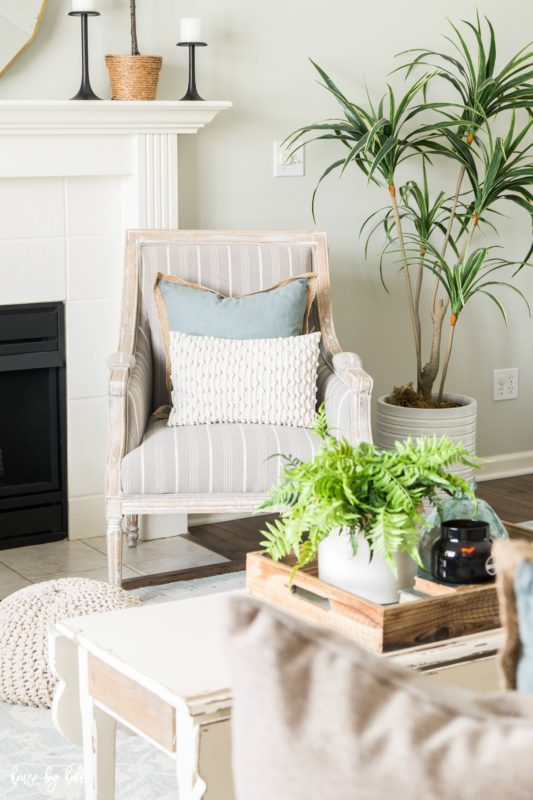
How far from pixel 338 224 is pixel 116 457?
4.56 ft

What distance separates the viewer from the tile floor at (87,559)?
3.20m

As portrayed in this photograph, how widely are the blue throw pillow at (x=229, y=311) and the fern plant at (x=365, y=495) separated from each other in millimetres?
1552

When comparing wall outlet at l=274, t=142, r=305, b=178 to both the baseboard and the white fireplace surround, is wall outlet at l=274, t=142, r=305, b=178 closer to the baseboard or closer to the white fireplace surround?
the white fireplace surround

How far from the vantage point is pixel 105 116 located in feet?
10.7

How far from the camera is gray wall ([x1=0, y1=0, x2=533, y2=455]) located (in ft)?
11.0

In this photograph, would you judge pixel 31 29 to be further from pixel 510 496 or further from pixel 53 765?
pixel 510 496

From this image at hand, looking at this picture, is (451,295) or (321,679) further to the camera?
(451,295)

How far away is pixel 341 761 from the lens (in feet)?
2.07

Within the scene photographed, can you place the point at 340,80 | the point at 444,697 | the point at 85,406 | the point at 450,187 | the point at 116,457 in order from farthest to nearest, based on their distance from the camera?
the point at 450,187, the point at 340,80, the point at 85,406, the point at 116,457, the point at 444,697

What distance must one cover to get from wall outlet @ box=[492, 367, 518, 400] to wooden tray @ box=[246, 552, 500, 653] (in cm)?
277

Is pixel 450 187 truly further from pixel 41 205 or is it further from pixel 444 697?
pixel 444 697

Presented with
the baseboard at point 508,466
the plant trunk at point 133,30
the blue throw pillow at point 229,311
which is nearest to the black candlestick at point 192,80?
the plant trunk at point 133,30

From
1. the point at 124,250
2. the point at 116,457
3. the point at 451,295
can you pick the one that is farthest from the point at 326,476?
the point at 451,295

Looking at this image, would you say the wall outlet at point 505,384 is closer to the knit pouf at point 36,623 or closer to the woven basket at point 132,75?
the woven basket at point 132,75
